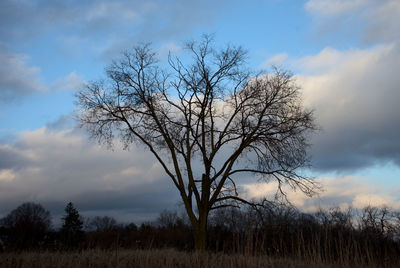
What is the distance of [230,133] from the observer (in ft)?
63.6

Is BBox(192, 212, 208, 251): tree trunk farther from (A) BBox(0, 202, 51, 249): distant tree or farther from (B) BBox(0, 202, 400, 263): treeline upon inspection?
(A) BBox(0, 202, 51, 249): distant tree

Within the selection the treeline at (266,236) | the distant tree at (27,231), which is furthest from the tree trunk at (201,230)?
the distant tree at (27,231)

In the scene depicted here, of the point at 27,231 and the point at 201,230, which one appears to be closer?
the point at 27,231

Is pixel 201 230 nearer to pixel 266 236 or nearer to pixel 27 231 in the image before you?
pixel 266 236

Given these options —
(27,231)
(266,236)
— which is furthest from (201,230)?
(27,231)

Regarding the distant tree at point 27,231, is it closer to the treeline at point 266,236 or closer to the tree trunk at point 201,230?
the treeline at point 266,236

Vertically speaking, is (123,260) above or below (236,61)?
below

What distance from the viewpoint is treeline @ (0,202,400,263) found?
25.2 ft

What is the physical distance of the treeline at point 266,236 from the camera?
25.2 ft

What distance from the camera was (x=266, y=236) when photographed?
52.3 ft

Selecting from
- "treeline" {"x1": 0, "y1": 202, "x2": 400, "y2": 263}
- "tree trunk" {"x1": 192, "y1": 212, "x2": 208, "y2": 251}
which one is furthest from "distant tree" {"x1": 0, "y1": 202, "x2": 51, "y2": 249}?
"tree trunk" {"x1": 192, "y1": 212, "x2": 208, "y2": 251}

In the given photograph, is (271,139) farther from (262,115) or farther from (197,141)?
(197,141)

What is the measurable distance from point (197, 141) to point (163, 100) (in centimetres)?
327

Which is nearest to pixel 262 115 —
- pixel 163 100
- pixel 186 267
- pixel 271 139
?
pixel 271 139
